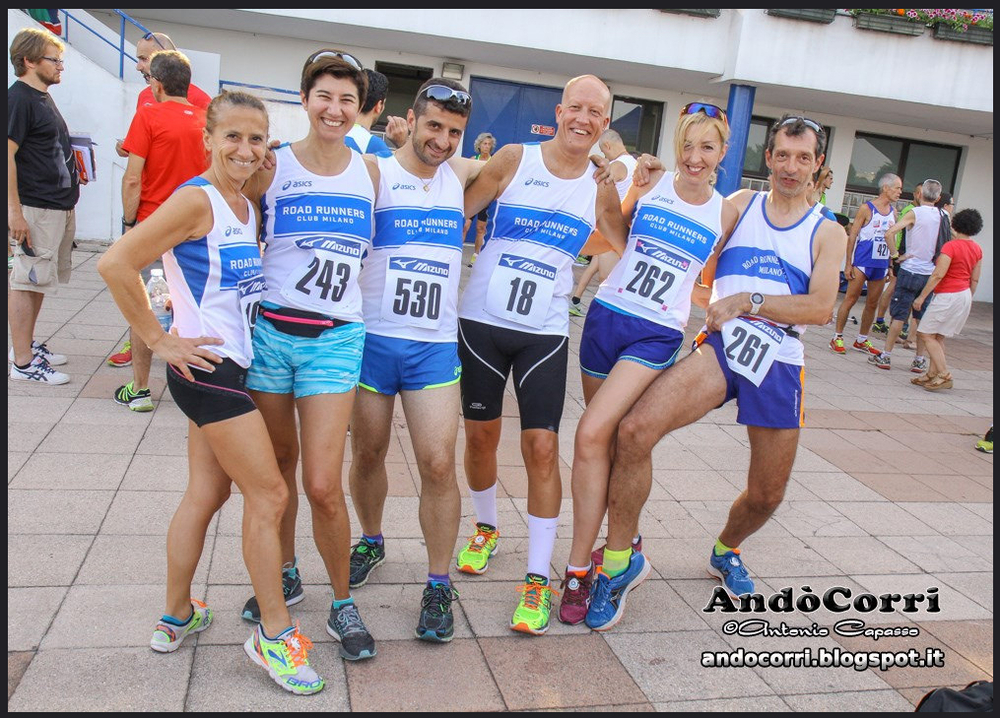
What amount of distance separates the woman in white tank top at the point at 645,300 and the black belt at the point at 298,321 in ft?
3.91

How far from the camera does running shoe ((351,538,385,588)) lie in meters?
3.62

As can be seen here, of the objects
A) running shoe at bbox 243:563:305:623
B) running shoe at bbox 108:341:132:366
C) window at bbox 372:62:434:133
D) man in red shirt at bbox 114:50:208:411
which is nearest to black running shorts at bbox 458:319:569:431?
running shoe at bbox 243:563:305:623

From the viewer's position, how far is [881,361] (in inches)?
391

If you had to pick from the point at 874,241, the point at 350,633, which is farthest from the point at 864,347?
the point at 350,633

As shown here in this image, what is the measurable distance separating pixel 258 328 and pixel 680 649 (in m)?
2.06

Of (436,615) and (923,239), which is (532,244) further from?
(923,239)

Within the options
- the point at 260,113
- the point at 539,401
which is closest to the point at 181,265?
the point at 260,113

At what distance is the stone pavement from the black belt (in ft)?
3.81

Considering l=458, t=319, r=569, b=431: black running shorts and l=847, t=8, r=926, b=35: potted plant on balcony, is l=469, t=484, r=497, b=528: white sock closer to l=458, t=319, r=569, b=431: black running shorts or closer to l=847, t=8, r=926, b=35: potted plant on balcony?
l=458, t=319, r=569, b=431: black running shorts

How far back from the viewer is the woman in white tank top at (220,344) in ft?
8.94

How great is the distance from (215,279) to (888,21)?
45.4 feet

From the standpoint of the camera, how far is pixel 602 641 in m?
3.39

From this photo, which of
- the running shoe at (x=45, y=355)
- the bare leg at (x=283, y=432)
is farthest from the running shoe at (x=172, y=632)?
the running shoe at (x=45, y=355)

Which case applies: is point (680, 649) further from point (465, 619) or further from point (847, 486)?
point (847, 486)
